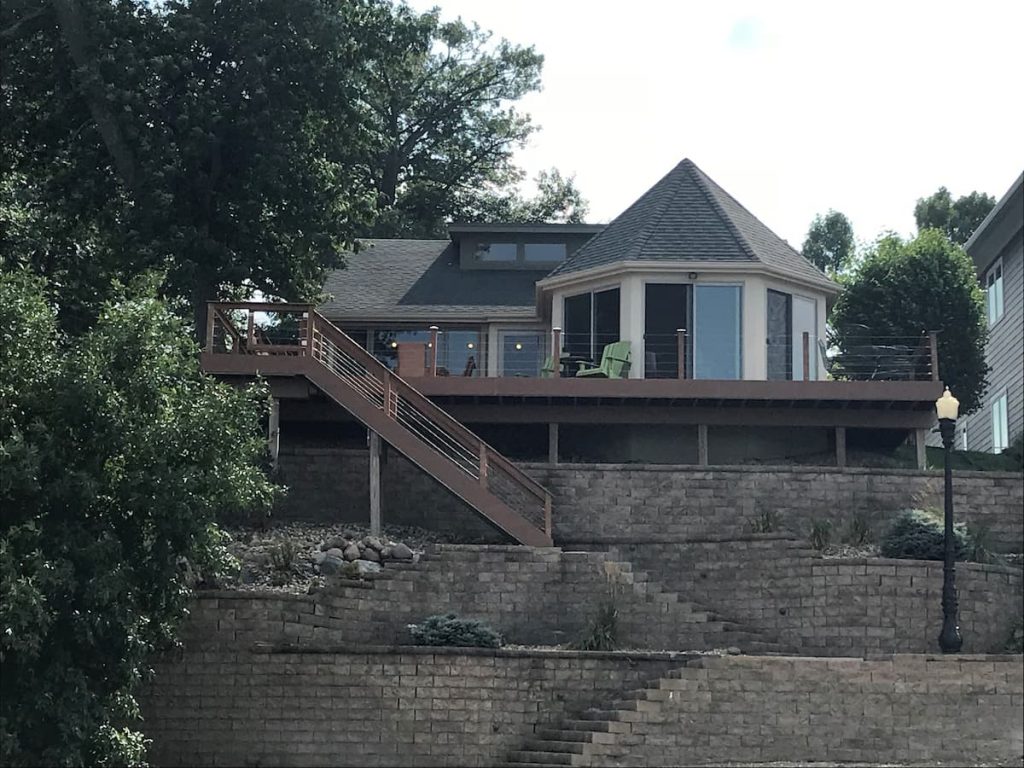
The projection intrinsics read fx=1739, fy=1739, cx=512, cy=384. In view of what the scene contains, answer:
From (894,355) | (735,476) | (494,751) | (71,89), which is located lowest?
(494,751)

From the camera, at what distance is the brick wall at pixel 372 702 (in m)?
22.2

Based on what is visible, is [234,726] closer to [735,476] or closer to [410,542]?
[410,542]

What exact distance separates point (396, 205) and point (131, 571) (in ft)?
100.0

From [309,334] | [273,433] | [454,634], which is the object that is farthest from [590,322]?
[454,634]

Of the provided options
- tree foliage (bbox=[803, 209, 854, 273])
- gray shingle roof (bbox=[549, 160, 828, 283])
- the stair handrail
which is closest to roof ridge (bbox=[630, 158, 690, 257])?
gray shingle roof (bbox=[549, 160, 828, 283])

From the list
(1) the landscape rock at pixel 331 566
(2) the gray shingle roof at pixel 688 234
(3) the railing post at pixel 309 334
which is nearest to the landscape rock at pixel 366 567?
(1) the landscape rock at pixel 331 566

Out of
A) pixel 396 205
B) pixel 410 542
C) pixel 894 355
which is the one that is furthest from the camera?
pixel 396 205

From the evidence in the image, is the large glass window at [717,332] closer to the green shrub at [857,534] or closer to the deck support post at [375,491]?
the green shrub at [857,534]

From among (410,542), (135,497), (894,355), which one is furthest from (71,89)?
(894,355)

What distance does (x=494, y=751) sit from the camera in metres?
22.2

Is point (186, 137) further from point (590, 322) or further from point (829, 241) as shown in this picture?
point (829, 241)

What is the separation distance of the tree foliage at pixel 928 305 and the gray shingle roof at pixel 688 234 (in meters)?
3.20

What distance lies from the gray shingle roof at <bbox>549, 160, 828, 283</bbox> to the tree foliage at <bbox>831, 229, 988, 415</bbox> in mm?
3197

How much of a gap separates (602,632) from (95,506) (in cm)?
697
